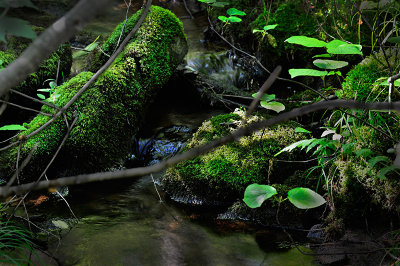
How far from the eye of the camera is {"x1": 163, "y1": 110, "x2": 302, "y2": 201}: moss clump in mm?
3472

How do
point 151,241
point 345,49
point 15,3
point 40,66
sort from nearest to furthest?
point 15,3 < point 345,49 < point 151,241 < point 40,66

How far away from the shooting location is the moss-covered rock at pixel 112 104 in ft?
12.6

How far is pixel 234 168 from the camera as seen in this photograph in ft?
11.6

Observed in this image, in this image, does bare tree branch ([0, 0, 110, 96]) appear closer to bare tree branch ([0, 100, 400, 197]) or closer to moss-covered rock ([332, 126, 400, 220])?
bare tree branch ([0, 100, 400, 197])

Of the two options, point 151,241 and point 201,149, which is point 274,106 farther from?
point 201,149

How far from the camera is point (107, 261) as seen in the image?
105 inches

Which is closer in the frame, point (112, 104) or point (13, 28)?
point (13, 28)

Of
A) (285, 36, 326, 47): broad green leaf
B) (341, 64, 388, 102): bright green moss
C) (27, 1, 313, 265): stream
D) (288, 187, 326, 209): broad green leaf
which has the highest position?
(285, 36, 326, 47): broad green leaf

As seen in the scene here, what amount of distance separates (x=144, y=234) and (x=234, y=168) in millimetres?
1072

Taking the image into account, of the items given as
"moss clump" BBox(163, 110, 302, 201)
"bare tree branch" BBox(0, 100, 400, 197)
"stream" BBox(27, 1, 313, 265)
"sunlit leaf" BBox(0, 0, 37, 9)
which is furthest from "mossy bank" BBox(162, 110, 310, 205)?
"sunlit leaf" BBox(0, 0, 37, 9)

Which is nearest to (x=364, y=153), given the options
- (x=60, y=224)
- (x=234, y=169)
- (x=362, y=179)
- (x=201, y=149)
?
(x=362, y=179)

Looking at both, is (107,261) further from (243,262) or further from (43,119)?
(43,119)

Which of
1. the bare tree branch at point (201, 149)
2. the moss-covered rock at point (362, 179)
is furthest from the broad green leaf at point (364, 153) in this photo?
the bare tree branch at point (201, 149)

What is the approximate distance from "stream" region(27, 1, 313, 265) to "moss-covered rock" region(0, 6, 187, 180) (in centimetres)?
40
